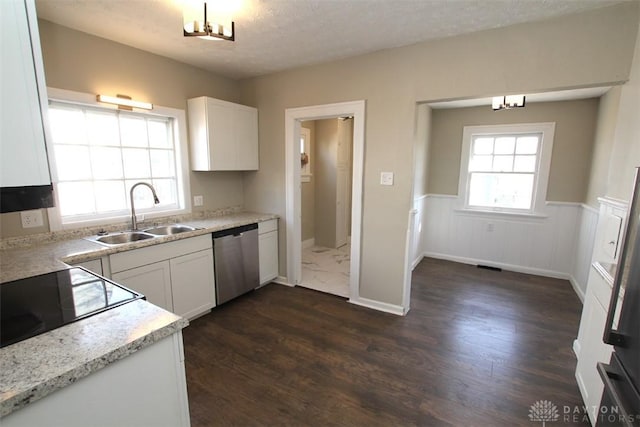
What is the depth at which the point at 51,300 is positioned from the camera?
48.9 inches

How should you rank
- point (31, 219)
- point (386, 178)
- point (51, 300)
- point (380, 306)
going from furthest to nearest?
point (380, 306)
point (386, 178)
point (31, 219)
point (51, 300)

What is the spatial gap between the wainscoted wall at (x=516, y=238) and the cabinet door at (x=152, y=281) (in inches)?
130

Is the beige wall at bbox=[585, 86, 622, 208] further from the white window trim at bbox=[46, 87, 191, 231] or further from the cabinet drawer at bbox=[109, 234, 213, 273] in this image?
the white window trim at bbox=[46, 87, 191, 231]

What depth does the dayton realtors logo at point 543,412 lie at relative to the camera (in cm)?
181

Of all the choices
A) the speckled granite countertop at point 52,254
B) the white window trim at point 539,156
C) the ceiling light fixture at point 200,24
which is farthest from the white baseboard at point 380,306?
the ceiling light fixture at point 200,24

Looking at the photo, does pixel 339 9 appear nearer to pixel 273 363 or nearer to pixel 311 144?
pixel 273 363

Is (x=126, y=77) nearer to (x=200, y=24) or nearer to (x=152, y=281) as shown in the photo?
(x=200, y=24)

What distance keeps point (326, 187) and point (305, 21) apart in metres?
3.28

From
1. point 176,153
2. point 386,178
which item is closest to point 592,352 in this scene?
point 386,178

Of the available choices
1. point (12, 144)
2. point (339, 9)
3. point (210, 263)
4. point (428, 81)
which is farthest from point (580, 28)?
point (210, 263)

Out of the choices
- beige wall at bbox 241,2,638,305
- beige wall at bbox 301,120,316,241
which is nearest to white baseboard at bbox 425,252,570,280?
beige wall at bbox 301,120,316,241

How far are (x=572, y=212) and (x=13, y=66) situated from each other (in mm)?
5380

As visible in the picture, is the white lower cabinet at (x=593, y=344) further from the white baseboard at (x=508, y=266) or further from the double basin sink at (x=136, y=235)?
the double basin sink at (x=136, y=235)

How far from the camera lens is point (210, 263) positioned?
115 inches
